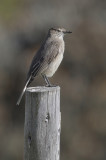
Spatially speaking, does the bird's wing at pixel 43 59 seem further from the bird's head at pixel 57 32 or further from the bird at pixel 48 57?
the bird's head at pixel 57 32

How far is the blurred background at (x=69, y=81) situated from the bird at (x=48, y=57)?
5126mm

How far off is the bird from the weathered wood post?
2.14 m

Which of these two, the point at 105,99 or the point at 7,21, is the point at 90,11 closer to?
the point at 7,21

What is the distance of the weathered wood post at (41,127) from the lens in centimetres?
781

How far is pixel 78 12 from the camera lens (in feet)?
69.6

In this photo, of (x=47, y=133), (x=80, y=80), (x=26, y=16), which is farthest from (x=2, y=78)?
(x=47, y=133)

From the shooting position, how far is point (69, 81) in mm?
17281

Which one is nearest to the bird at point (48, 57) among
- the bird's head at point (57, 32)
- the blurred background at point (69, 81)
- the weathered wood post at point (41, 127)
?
the bird's head at point (57, 32)

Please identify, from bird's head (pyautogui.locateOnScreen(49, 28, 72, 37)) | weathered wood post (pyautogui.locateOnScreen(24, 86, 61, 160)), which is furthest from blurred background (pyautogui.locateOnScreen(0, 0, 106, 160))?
weathered wood post (pyautogui.locateOnScreen(24, 86, 61, 160))

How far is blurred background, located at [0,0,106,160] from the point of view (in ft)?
54.3

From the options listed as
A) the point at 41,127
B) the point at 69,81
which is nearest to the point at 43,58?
the point at 41,127

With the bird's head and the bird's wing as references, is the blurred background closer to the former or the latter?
the bird's head

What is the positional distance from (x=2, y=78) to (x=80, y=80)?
1.96 meters

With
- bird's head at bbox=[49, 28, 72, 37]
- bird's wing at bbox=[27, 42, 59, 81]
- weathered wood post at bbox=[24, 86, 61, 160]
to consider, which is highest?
bird's head at bbox=[49, 28, 72, 37]
